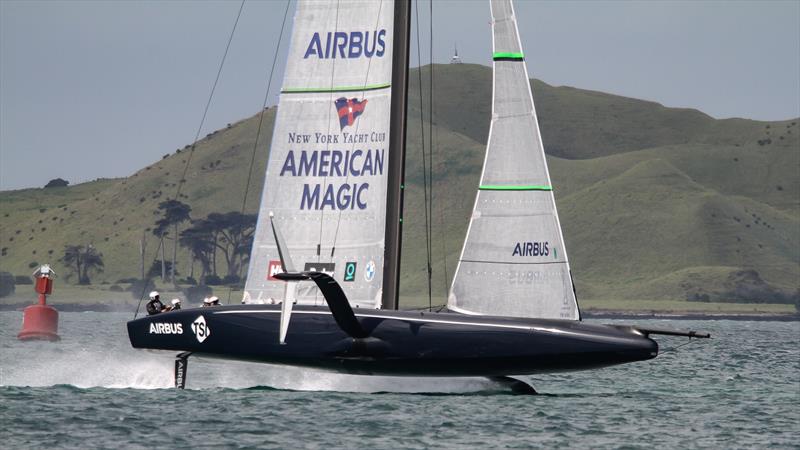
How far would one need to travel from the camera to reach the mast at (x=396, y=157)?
1097 inches

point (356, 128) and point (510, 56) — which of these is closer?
point (510, 56)

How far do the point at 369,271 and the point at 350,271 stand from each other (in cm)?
39

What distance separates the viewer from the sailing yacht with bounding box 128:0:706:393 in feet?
87.0

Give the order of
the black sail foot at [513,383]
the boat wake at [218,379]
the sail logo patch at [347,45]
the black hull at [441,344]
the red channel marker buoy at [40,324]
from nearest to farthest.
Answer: the black hull at [441,344] → the sail logo patch at [347,45] → the black sail foot at [513,383] → the boat wake at [218,379] → the red channel marker buoy at [40,324]

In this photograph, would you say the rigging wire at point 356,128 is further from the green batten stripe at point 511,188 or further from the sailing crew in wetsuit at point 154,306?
the sailing crew in wetsuit at point 154,306

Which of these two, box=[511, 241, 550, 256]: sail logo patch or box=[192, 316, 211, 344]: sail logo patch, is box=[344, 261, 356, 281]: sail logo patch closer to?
box=[192, 316, 211, 344]: sail logo patch

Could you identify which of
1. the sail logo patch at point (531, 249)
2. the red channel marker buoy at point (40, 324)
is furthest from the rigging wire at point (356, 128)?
the red channel marker buoy at point (40, 324)

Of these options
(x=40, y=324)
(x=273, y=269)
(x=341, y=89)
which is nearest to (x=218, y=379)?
(x=273, y=269)

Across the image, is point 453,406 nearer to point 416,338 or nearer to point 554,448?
point 416,338

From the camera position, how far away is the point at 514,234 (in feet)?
89.2

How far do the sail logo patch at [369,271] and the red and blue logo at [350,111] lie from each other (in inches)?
112

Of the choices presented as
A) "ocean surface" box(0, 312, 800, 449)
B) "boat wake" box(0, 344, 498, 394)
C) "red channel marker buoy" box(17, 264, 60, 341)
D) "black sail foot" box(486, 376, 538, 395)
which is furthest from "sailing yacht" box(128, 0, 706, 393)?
"red channel marker buoy" box(17, 264, 60, 341)

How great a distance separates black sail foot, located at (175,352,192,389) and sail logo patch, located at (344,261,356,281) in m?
3.74

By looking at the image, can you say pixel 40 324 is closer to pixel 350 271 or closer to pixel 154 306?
pixel 154 306
